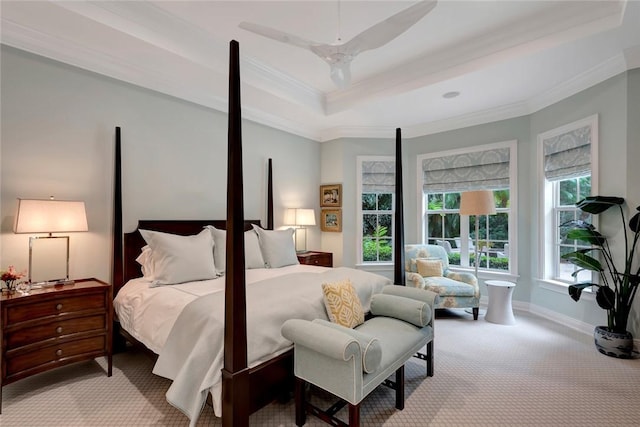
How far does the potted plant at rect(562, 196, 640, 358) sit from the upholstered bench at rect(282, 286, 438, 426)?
1929mm

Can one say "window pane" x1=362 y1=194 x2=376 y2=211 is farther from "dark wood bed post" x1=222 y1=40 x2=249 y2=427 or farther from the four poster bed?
"dark wood bed post" x1=222 y1=40 x2=249 y2=427

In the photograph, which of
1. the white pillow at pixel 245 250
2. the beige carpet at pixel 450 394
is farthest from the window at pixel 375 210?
the beige carpet at pixel 450 394

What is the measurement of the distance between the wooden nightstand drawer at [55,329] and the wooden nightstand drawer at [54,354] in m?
0.07

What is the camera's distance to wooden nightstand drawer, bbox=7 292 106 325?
2.11 metres

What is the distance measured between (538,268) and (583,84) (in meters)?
2.24

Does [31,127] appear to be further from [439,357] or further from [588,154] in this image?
[588,154]

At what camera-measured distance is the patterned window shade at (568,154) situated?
352 centimetres

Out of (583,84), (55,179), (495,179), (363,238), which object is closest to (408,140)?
(495,179)

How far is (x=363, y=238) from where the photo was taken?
17.5 ft

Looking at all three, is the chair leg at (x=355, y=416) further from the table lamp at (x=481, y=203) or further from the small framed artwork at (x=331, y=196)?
the small framed artwork at (x=331, y=196)

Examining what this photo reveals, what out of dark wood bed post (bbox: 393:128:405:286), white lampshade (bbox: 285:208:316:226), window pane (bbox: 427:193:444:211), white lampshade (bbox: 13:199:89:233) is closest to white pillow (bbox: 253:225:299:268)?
white lampshade (bbox: 285:208:316:226)

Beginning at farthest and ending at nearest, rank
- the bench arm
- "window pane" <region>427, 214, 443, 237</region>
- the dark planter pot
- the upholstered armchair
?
1. "window pane" <region>427, 214, 443, 237</region>
2. the upholstered armchair
3. the dark planter pot
4. the bench arm

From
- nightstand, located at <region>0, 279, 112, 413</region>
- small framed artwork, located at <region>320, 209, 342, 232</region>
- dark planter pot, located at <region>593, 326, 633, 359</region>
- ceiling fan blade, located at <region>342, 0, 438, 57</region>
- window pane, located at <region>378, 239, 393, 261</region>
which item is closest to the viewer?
ceiling fan blade, located at <region>342, 0, 438, 57</region>

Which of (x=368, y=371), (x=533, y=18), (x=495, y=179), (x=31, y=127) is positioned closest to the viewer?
(x=368, y=371)
